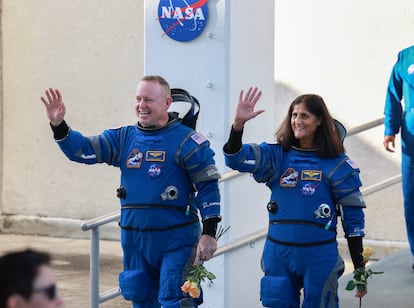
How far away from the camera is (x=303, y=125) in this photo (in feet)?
19.3

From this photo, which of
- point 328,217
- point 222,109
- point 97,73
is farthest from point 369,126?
point 97,73

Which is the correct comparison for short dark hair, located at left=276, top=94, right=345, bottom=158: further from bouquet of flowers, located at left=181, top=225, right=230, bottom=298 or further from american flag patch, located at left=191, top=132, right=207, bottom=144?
bouquet of flowers, located at left=181, top=225, right=230, bottom=298

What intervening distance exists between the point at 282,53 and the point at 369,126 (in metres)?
2.49

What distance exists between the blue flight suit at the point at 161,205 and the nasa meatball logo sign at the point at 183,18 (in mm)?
1247

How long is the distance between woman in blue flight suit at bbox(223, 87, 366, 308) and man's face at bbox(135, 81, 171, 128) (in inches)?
19.5

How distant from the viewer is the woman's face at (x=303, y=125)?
587 centimetres

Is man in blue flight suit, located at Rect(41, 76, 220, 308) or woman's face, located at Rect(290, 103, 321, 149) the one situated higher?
woman's face, located at Rect(290, 103, 321, 149)

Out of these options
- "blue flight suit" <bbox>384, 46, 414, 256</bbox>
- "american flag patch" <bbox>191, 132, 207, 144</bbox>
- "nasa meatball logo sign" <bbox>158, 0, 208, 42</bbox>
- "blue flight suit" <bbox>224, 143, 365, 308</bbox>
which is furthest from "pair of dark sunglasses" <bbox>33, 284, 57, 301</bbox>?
"blue flight suit" <bbox>384, 46, 414, 256</bbox>

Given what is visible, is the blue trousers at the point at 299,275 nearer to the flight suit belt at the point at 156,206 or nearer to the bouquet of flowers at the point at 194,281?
the bouquet of flowers at the point at 194,281

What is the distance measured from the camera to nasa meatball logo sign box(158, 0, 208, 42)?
23.6 feet

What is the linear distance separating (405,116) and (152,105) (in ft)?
6.43

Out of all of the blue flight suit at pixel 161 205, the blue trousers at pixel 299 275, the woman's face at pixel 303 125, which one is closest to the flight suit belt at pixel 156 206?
the blue flight suit at pixel 161 205

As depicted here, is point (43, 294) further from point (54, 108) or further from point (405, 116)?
point (405, 116)

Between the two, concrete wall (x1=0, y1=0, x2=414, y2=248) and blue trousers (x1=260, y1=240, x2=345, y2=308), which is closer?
blue trousers (x1=260, y1=240, x2=345, y2=308)
